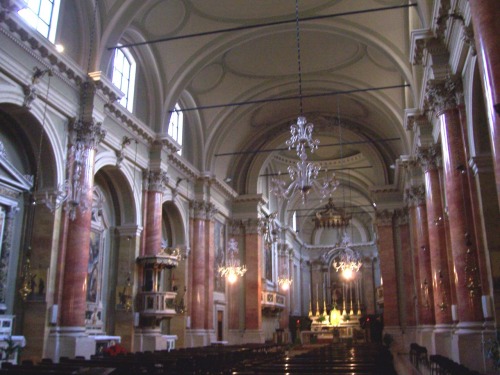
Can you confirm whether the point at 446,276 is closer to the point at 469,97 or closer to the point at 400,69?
the point at 469,97

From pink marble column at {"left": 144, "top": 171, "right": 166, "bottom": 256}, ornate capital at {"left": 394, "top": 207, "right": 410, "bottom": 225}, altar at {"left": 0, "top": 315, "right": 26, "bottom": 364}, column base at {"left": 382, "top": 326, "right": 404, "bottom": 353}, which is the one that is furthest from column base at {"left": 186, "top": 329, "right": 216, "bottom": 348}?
ornate capital at {"left": 394, "top": 207, "right": 410, "bottom": 225}

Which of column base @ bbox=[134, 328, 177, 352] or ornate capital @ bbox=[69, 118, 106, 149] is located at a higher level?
ornate capital @ bbox=[69, 118, 106, 149]

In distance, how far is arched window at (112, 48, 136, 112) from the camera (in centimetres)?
1536

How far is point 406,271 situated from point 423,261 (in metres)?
5.26

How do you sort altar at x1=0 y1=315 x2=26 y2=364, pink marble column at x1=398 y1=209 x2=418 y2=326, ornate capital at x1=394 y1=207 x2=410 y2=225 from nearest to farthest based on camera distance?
altar at x1=0 y1=315 x2=26 y2=364
pink marble column at x1=398 y1=209 x2=418 y2=326
ornate capital at x1=394 y1=207 x2=410 y2=225

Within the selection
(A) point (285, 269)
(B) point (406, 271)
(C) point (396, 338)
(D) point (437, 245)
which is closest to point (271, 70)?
(D) point (437, 245)

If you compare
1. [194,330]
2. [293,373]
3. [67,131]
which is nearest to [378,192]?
[194,330]

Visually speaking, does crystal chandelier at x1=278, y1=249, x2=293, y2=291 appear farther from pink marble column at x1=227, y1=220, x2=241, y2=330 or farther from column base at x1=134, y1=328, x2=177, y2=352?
column base at x1=134, y1=328, x2=177, y2=352

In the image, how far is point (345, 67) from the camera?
61.9 feet

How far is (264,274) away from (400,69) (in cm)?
1366

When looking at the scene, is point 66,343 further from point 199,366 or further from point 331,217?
point 331,217

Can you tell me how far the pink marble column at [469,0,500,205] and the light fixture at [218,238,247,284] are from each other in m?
15.5

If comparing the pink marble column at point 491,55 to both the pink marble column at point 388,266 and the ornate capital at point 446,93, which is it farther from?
the pink marble column at point 388,266

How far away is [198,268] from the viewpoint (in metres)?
19.5
